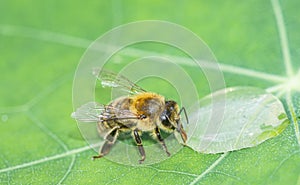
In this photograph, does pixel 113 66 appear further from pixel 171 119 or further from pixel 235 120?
pixel 235 120

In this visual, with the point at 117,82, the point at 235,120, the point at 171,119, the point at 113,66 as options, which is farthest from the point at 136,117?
the point at 113,66

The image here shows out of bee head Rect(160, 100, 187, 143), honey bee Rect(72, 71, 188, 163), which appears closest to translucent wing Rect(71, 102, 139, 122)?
honey bee Rect(72, 71, 188, 163)

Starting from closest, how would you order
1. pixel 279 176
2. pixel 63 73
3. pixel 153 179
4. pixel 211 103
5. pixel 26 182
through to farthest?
pixel 279 176 → pixel 153 179 → pixel 26 182 → pixel 211 103 → pixel 63 73

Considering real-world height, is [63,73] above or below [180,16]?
below

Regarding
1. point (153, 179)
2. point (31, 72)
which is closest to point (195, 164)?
point (153, 179)

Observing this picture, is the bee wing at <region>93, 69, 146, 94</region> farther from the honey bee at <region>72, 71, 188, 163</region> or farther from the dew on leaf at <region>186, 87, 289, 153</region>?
the dew on leaf at <region>186, 87, 289, 153</region>

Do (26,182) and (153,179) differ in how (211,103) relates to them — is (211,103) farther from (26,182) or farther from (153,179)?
(26,182)

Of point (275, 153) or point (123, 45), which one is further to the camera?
point (123, 45)
